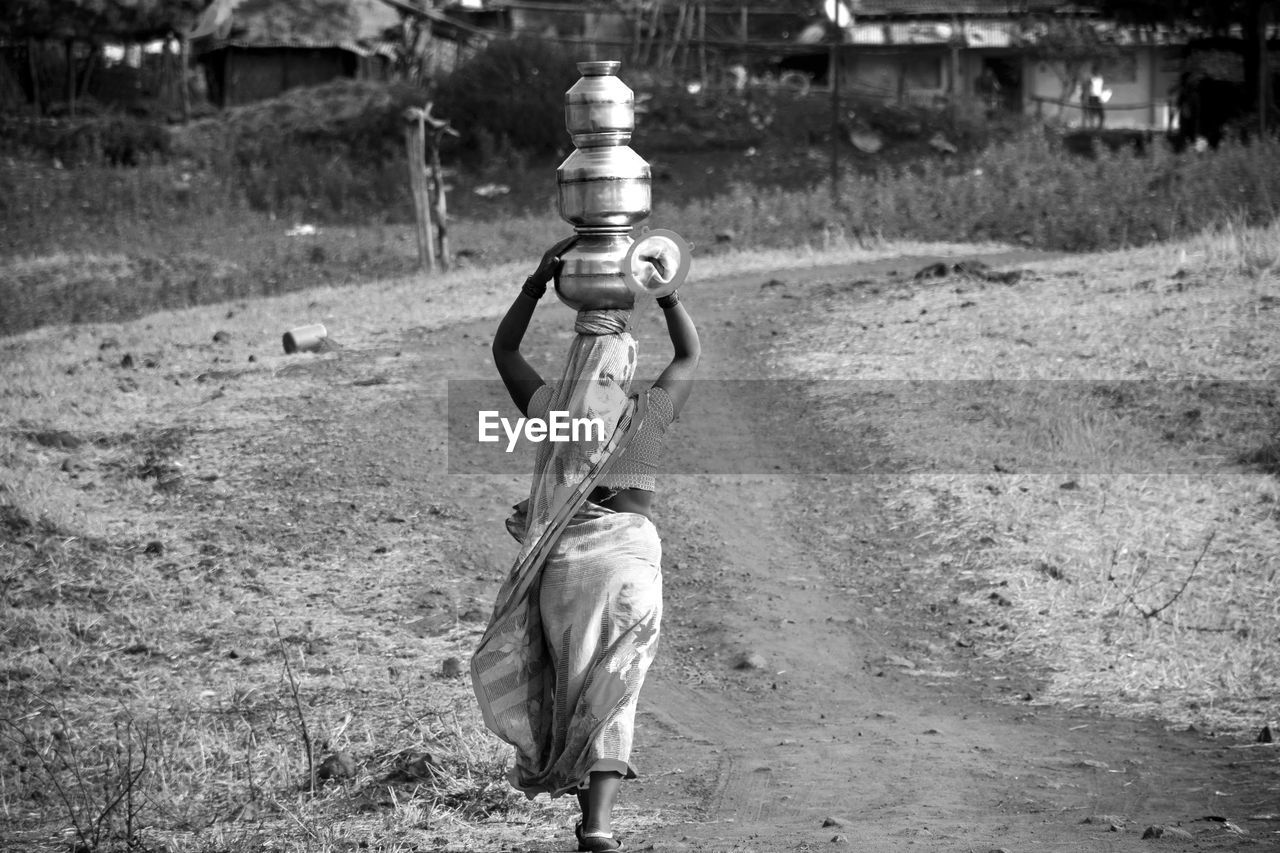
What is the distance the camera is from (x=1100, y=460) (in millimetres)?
7230

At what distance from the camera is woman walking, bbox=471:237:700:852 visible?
3.60 metres

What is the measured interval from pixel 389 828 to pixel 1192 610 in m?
3.49

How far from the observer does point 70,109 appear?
2619 cm

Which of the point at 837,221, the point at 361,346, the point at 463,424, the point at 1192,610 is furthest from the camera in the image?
the point at 837,221

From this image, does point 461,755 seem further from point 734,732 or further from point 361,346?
point 361,346

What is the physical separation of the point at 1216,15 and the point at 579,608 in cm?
2081

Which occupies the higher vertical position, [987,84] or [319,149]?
[987,84]

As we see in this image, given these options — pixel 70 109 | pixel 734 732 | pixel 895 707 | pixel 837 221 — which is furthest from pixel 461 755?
pixel 70 109

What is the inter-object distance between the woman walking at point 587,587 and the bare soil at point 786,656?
0.51 m

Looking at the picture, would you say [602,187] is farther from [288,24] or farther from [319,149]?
[288,24]

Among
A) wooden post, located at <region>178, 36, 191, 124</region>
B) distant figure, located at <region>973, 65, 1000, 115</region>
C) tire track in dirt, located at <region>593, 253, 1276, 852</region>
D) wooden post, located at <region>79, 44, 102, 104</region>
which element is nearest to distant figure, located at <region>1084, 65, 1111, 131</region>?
distant figure, located at <region>973, 65, 1000, 115</region>

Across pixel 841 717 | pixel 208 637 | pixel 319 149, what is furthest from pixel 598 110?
pixel 319 149

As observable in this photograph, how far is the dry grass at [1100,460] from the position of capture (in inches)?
226

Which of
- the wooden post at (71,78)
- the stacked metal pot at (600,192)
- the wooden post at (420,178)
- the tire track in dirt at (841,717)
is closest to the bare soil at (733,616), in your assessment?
the tire track in dirt at (841,717)
